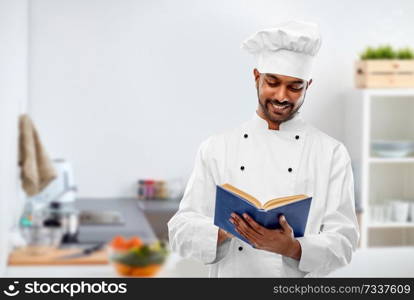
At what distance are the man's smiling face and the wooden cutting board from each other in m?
1.21

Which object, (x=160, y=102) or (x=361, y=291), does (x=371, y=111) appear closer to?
(x=160, y=102)

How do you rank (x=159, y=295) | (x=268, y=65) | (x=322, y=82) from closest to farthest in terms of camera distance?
(x=268, y=65) → (x=159, y=295) → (x=322, y=82)

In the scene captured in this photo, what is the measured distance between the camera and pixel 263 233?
1302 millimetres

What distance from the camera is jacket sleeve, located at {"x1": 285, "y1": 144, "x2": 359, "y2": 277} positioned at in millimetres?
1391

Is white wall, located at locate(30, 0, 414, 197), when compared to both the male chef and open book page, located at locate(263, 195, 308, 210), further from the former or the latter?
open book page, located at locate(263, 195, 308, 210)

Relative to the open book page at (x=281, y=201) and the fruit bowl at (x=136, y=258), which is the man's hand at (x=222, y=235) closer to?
the open book page at (x=281, y=201)

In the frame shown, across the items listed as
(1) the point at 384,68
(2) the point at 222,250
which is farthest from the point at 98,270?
(1) the point at 384,68

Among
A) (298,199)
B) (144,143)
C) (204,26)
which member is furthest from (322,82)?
(298,199)

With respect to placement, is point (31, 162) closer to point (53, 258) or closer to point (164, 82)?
point (53, 258)

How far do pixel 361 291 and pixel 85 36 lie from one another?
110 inches

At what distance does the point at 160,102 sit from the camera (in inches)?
166

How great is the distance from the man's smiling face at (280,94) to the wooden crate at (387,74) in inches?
115

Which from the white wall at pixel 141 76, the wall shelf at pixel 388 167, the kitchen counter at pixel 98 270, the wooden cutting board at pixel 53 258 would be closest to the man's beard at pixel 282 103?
the kitchen counter at pixel 98 270

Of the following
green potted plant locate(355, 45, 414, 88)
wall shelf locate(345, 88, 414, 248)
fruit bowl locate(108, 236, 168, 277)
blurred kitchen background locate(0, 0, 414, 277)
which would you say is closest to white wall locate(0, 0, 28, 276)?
fruit bowl locate(108, 236, 168, 277)
